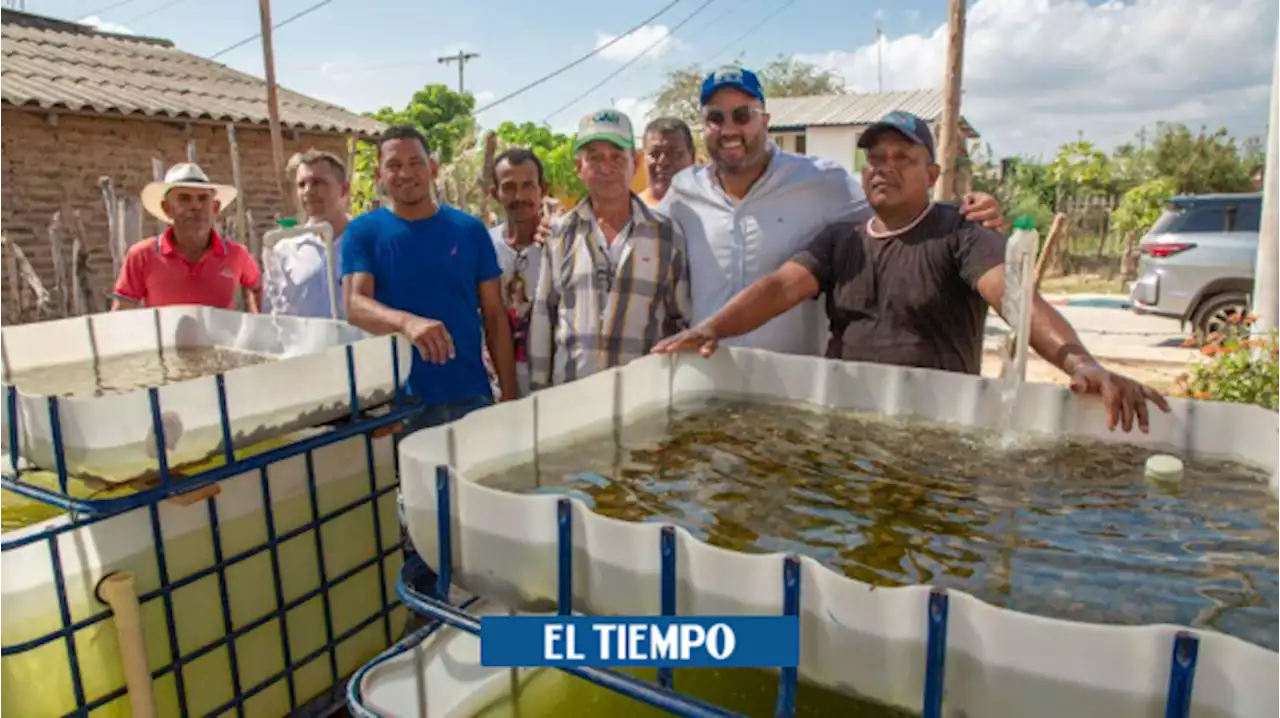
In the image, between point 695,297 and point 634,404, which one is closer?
point 634,404

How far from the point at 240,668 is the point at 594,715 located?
954mm

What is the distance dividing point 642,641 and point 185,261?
3208 millimetres

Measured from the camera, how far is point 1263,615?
1.10m

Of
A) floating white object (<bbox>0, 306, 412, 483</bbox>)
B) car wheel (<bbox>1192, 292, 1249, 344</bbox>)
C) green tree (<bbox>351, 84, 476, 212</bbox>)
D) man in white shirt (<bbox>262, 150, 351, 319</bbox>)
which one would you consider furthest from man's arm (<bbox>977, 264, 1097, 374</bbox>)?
green tree (<bbox>351, 84, 476, 212</bbox>)

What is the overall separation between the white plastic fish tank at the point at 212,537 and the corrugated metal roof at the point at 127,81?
7111 millimetres

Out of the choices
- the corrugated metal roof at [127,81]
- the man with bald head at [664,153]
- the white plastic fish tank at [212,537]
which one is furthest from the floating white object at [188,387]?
the corrugated metal roof at [127,81]

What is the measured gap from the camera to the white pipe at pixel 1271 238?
527 centimetres

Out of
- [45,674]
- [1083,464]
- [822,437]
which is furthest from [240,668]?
[1083,464]

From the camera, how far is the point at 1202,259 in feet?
30.6

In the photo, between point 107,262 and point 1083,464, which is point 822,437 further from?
point 107,262

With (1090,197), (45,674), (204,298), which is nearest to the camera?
(45,674)

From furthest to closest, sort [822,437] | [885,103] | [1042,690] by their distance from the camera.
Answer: [885,103], [822,437], [1042,690]

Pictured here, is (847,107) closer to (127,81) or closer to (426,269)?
(127,81)

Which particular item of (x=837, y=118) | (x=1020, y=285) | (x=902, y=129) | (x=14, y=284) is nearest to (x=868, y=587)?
(x=1020, y=285)
